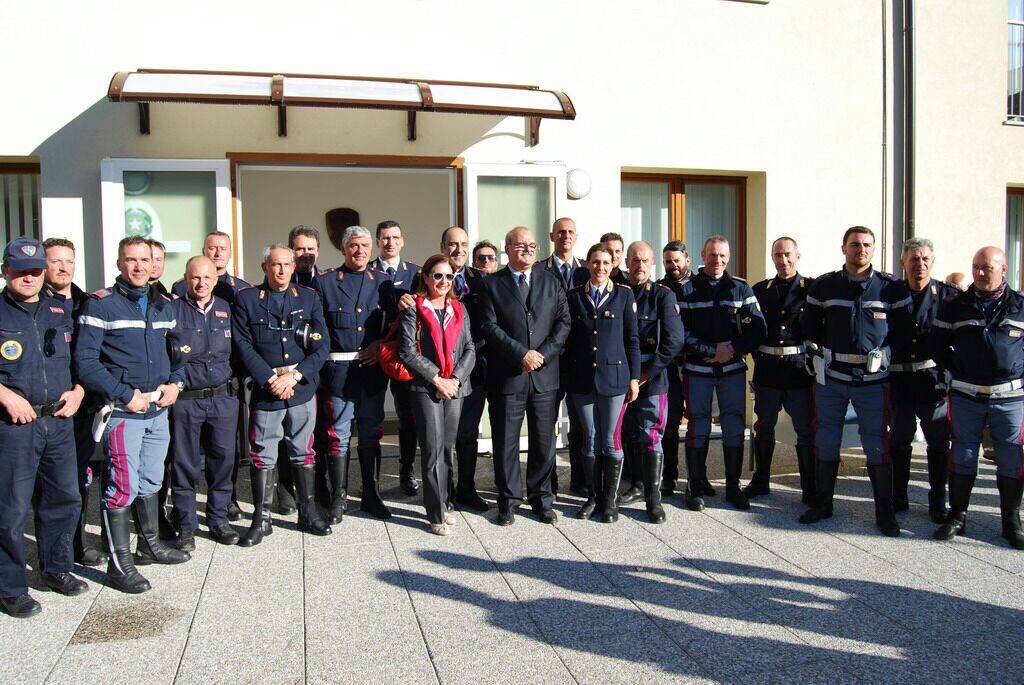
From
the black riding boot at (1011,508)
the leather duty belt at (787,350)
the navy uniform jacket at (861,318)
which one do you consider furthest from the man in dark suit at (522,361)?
the black riding boot at (1011,508)

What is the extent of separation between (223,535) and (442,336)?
5.68 feet

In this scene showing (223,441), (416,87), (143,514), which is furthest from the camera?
(416,87)

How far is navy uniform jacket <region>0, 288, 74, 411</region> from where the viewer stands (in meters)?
3.81

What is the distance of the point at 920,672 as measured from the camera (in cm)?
326

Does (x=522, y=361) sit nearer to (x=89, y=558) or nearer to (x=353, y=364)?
(x=353, y=364)

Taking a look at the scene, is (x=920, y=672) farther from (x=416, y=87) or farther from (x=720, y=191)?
(x=720, y=191)

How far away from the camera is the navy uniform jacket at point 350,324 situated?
17.0ft

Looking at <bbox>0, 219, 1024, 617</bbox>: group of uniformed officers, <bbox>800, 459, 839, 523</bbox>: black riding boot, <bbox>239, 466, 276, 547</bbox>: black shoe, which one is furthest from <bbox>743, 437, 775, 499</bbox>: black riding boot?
<bbox>239, 466, 276, 547</bbox>: black shoe

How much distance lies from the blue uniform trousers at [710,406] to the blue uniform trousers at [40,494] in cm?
376

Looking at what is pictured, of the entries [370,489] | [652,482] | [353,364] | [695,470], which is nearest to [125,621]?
[370,489]

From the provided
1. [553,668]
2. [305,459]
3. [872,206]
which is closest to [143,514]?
[305,459]

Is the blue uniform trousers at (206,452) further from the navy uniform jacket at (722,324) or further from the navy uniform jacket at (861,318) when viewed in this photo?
the navy uniform jacket at (861,318)

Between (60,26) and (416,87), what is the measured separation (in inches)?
108

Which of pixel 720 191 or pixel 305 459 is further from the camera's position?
pixel 720 191
